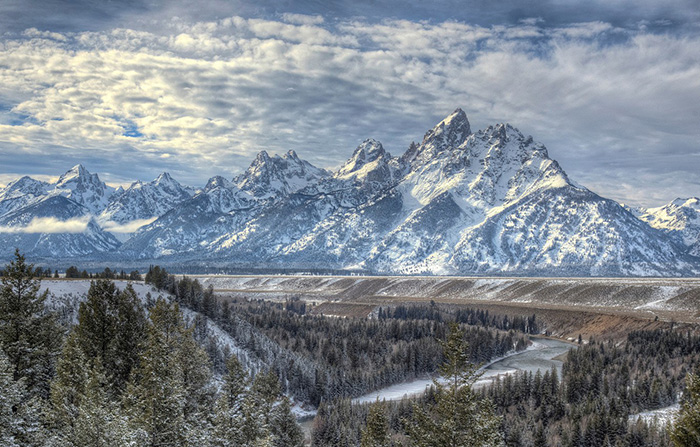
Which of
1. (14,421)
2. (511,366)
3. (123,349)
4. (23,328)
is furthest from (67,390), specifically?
(511,366)

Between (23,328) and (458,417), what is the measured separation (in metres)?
33.3

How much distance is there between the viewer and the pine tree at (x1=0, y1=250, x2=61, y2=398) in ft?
130

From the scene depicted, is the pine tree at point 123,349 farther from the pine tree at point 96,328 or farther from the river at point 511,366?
the river at point 511,366

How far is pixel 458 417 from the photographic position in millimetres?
27453

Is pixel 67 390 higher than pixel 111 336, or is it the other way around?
pixel 111 336

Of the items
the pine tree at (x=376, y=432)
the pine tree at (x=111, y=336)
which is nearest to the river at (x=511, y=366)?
the pine tree at (x=111, y=336)

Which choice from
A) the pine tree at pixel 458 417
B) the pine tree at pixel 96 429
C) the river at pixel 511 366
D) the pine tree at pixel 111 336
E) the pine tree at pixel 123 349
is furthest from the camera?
the river at pixel 511 366

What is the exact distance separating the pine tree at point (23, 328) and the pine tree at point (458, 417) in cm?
2964

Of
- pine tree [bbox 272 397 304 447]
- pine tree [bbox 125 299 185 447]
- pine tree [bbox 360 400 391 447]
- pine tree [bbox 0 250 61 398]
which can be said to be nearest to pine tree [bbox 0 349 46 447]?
pine tree [bbox 125 299 185 447]

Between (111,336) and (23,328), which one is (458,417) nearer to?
(23,328)

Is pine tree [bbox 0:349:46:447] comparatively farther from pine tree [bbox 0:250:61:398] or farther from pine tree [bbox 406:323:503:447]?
pine tree [bbox 406:323:503:447]

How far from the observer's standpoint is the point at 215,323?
129 metres

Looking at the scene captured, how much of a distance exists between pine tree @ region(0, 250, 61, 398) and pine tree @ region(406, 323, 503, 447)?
2964 centimetres

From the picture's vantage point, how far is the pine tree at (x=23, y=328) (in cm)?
3953
